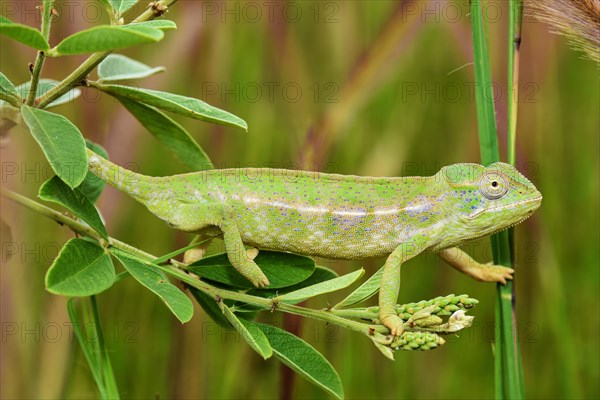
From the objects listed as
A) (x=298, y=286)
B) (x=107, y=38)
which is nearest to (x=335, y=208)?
(x=298, y=286)

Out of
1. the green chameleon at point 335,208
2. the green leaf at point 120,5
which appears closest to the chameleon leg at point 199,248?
the green chameleon at point 335,208

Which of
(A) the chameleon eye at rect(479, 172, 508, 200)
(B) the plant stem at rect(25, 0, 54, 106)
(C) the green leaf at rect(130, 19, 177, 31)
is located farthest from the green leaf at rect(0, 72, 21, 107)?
(A) the chameleon eye at rect(479, 172, 508, 200)

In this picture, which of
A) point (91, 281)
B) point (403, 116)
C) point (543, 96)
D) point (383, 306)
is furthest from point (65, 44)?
point (543, 96)

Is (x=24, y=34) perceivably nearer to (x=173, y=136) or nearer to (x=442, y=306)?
(x=173, y=136)

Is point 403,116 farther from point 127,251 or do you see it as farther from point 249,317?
point 127,251

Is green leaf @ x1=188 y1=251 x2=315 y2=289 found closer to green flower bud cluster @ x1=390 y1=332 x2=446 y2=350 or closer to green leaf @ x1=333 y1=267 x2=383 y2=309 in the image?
green leaf @ x1=333 y1=267 x2=383 y2=309

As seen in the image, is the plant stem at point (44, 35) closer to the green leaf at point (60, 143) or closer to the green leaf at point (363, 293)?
the green leaf at point (60, 143)
